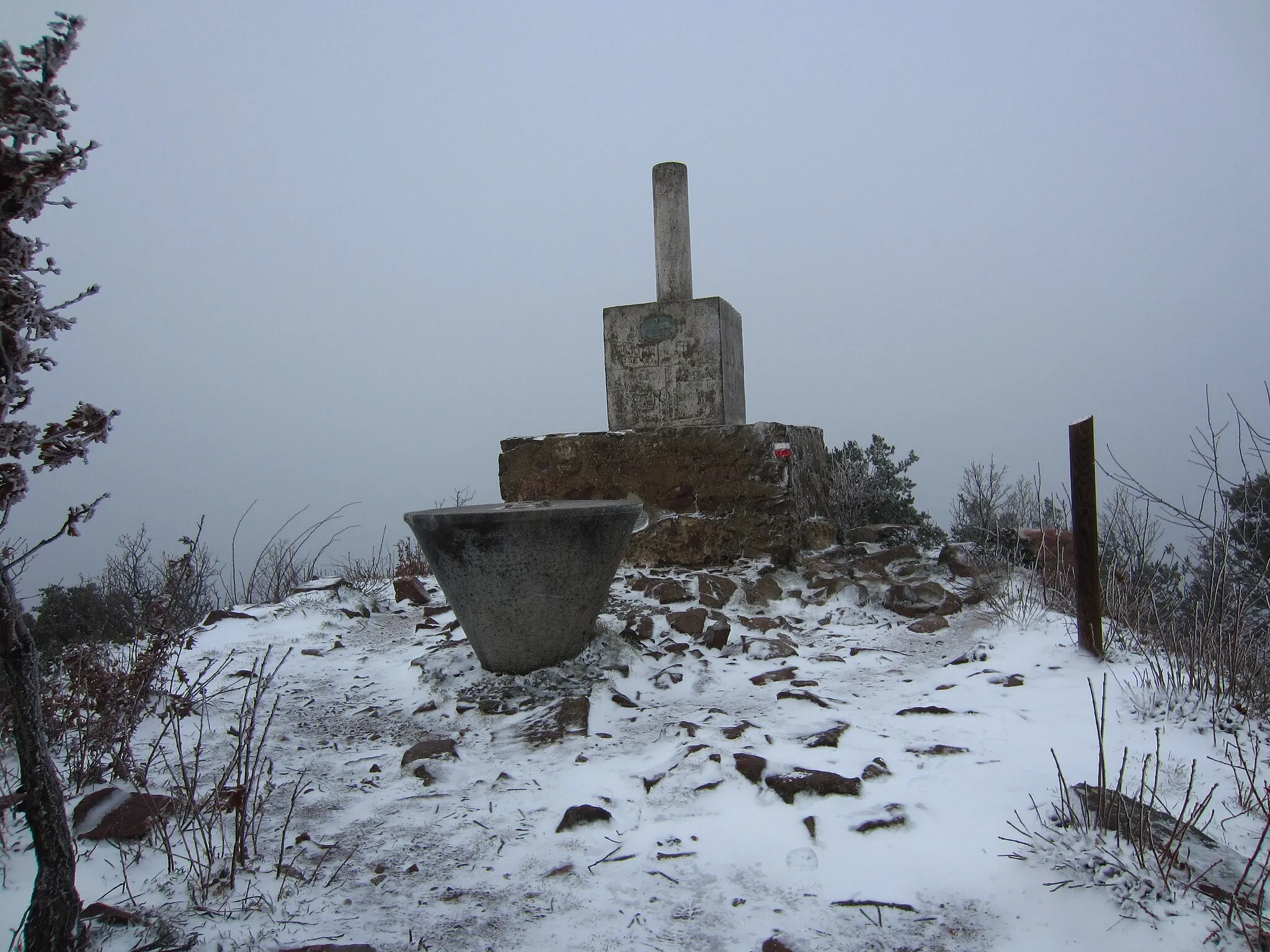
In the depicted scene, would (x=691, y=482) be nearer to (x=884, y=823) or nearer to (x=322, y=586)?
(x=322, y=586)

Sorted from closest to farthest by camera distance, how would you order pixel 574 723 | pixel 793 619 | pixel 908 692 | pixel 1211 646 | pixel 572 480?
1. pixel 1211 646
2. pixel 574 723
3. pixel 908 692
4. pixel 793 619
5. pixel 572 480

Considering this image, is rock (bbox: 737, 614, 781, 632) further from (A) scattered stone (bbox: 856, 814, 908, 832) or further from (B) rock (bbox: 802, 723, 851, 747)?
(A) scattered stone (bbox: 856, 814, 908, 832)

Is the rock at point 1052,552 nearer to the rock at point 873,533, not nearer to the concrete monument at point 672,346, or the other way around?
the rock at point 873,533

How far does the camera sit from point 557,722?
11.9 feet

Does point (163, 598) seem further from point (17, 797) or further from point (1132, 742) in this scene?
point (1132, 742)

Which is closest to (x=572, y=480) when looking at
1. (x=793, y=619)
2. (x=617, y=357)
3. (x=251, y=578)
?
(x=617, y=357)

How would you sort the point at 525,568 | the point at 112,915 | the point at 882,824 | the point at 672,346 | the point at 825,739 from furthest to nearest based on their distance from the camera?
the point at 672,346
the point at 525,568
the point at 825,739
the point at 882,824
the point at 112,915

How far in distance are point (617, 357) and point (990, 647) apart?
3.76 m

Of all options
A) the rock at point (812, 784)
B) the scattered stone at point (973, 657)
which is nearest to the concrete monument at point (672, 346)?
the scattered stone at point (973, 657)

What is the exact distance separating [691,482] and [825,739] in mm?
3365

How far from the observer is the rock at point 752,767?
9.41 feet

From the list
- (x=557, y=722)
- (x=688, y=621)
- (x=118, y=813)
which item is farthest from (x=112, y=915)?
(x=688, y=621)

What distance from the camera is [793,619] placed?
556 centimetres

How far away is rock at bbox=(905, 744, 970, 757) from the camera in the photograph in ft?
9.94
